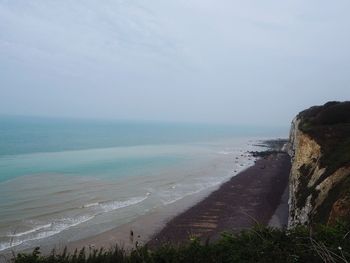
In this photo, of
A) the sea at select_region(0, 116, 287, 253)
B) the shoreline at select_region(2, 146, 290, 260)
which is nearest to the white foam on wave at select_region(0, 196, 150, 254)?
the sea at select_region(0, 116, 287, 253)

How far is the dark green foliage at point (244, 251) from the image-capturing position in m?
9.77

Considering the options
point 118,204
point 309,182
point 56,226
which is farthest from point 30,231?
point 309,182

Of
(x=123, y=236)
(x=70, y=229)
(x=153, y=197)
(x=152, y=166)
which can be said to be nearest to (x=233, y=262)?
(x=123, y=236)

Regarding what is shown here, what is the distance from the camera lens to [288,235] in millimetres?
11070

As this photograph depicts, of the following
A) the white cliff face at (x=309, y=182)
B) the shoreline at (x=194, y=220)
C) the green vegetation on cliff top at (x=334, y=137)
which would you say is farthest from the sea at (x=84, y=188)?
the green vegetation on cliff top at (x=334, y=137)

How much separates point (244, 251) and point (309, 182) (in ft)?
50.0

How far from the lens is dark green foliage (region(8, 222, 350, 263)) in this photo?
384 inches

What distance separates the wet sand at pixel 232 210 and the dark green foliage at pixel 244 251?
806 cm

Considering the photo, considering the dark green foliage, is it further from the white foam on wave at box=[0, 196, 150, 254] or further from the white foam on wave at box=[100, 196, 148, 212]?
the white foam on wave at box=[100, 196, 148, 212]

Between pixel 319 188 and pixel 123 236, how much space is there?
13.7 m

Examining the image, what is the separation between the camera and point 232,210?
34.7m

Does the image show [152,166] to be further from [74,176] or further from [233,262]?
[233,262]

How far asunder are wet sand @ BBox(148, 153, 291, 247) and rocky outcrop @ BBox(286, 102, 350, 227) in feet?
10.0

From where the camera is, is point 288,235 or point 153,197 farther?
point 153,197
